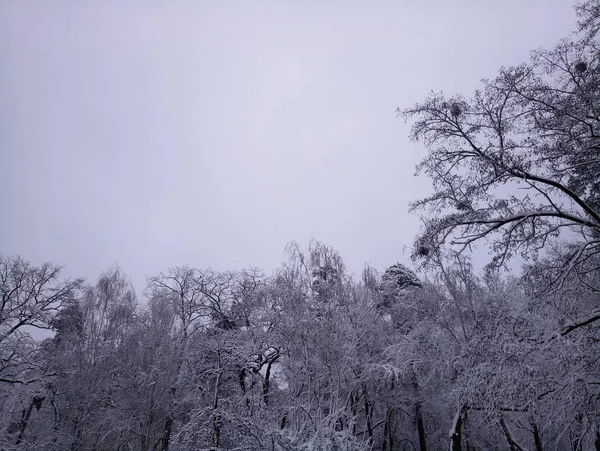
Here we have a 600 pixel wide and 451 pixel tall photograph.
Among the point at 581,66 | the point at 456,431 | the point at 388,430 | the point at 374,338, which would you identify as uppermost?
the point at 581,66

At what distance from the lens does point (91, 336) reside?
17.9 metres

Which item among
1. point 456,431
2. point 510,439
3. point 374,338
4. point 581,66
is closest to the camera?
point 581,66

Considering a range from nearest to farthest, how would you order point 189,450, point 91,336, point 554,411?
point 554,411 < point 189,450 < point 91,336

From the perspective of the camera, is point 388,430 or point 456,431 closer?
point 456,431

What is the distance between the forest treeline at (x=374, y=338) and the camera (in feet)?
23.4

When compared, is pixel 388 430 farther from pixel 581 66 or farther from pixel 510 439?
pixel 581 66

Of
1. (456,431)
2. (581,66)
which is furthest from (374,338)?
(581,66)

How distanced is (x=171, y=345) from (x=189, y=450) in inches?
192

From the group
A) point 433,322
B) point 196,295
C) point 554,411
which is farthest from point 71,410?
point 554,411

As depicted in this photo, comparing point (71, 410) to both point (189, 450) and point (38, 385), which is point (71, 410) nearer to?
point (38, 385)

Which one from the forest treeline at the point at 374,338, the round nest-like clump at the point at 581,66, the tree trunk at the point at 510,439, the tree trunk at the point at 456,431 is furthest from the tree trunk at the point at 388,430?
the round nest-like clump at the point at 581,66

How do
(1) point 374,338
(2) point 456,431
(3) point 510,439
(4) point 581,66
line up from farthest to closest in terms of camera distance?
(1) point 374,338, (2) point 456,431, (3) point 510,439, (4) point 581,66

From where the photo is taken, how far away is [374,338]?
16719 mm

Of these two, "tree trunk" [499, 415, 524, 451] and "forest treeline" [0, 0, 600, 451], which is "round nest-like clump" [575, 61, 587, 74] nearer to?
"forest treeline" [0, 0, 600, 451]
